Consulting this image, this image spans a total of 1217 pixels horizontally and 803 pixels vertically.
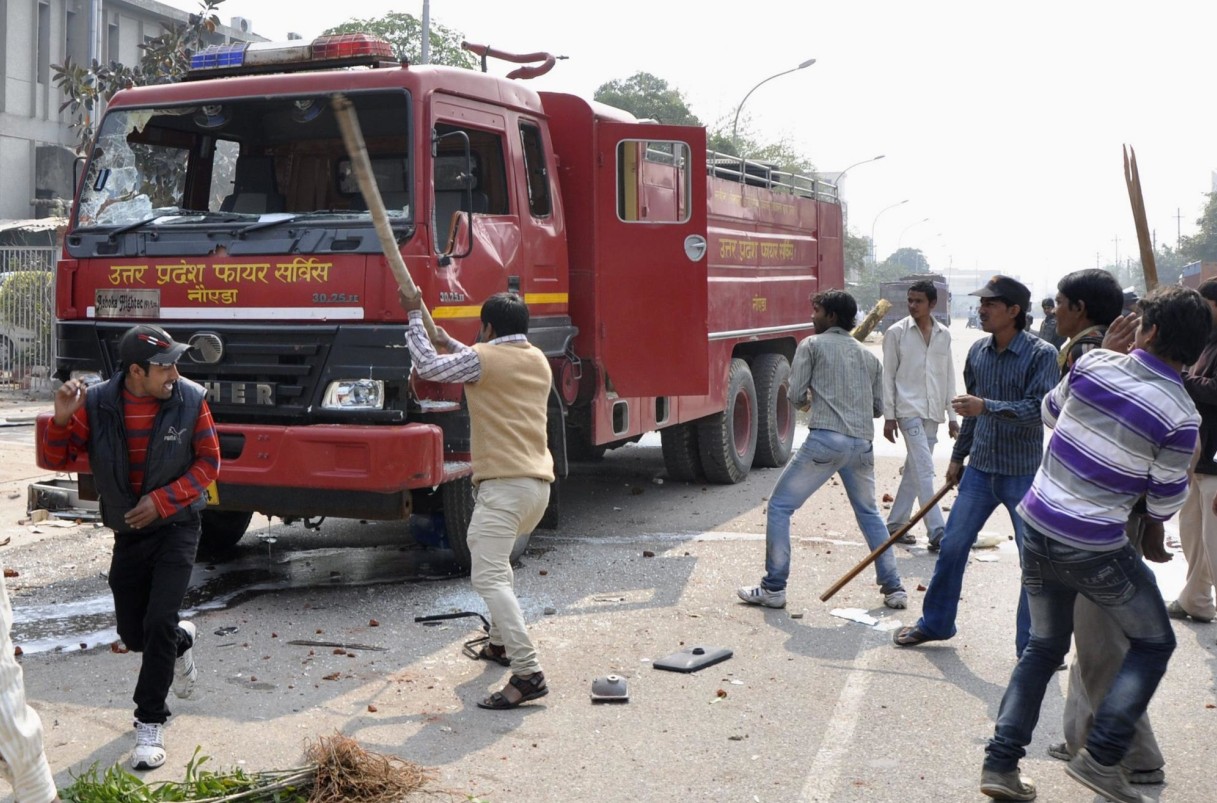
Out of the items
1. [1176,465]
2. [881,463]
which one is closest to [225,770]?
[1176,465]

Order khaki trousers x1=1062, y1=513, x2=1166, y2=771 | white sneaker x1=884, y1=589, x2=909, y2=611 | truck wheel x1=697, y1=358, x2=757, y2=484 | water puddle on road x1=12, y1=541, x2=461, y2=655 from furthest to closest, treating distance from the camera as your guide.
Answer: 1. truck wheel x1=697, y1=358, x2=757, y2=484
2. white sneaker x1=884, y1=589, x2=909, y2=611
3. water puddle on road x1=12, y1=541, x2=461, y2=655
4. khaki trousers x1=1062, y1=513, x2=1166, y2=771

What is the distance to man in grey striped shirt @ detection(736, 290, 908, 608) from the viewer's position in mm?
6980

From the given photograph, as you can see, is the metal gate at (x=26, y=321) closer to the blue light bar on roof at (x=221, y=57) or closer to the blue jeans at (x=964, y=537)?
the blue light bar on roof at (x=221, y=57)

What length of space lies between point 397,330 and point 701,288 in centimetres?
258

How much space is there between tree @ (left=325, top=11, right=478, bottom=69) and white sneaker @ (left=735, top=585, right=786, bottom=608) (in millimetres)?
23142

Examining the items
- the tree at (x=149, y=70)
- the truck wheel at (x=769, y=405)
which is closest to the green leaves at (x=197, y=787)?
the truck wheel at (x=769, y=405)

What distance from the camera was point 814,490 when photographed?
7012 mm

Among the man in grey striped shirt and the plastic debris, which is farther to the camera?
the man in grey striped shirt

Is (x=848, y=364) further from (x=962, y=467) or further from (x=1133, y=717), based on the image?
(x=1133, y=717)

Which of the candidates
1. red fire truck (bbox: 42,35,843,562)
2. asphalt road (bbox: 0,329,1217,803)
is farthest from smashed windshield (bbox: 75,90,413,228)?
asphalt road (bbox: 0,329,1217,803)

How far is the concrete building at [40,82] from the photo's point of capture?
33031 mm

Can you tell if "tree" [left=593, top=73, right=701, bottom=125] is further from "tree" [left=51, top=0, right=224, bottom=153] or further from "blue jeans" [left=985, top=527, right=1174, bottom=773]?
"blue jeans" [left=985, top=527, right=1174, bottom=773]

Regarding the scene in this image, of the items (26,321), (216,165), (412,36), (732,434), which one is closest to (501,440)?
(216,165)

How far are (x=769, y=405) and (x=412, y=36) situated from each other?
70.8 ft
